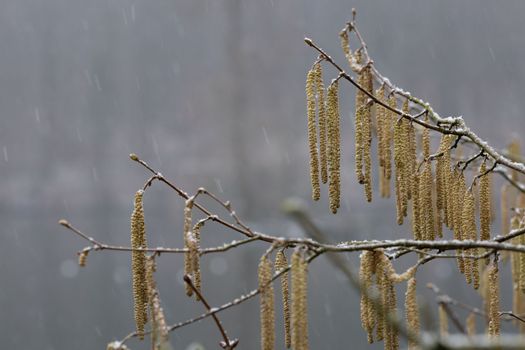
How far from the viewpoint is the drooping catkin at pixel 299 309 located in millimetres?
938

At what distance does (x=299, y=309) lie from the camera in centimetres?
94

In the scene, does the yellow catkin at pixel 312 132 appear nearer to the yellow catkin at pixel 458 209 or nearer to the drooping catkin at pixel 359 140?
the drooping catkin at pixel 359 140

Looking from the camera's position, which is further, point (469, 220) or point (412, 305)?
point (469, 220)

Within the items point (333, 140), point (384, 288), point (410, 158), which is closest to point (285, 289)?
point (384, 288)

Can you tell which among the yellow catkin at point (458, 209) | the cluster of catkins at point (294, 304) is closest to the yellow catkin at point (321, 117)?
the yellow catkin at point (458, 209)

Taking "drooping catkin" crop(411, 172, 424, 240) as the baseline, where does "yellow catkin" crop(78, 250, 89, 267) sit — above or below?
below

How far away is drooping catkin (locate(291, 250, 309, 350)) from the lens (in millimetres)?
938

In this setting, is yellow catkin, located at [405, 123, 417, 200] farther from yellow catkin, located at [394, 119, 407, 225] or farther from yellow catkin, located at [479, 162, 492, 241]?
yellow catkin, located at [479, 162, 492, 241]

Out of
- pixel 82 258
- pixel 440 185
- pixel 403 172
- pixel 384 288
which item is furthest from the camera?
pixel 440 185

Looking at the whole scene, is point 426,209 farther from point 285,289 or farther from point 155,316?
point 155,316

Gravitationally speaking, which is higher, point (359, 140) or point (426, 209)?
point (359, 140)

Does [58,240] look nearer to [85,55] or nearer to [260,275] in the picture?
[85,55]

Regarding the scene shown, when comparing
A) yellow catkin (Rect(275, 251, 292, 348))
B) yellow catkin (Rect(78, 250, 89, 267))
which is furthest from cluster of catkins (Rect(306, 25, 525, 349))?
yellow catkin (Rect(78, 250, 89, 267))

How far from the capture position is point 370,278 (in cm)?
116
